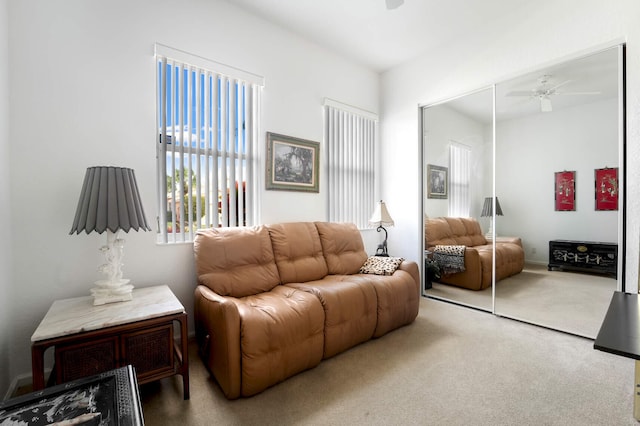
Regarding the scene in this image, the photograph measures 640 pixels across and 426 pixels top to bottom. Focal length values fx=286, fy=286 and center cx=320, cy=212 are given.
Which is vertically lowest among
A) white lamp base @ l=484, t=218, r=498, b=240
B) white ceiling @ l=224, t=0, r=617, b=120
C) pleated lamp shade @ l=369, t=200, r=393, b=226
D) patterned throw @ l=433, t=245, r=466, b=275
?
patterned throw @ l=433, t=245, r=466, b=275

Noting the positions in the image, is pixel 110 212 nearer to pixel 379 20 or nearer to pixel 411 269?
pixel 411 269

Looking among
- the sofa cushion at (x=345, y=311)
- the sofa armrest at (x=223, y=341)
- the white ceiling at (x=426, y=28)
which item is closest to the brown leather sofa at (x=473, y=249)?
the white ceiling at (x=426, y=28)

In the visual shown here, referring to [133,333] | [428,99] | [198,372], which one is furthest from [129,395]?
[428,99]

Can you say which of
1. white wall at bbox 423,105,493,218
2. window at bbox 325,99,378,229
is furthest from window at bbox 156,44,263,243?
white wall at bbox 423,105,493,218

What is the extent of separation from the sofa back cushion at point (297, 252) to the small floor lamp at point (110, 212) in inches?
45.3

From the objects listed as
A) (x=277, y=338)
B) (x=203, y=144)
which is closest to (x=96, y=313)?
(x=277, y=338)

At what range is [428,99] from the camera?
11.9ft

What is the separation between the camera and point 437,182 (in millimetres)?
3639

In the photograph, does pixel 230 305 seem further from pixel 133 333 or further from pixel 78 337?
pixel 78 337

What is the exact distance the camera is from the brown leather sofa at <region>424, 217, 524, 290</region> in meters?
3.03

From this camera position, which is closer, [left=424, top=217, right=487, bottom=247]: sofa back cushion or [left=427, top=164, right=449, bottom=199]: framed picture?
[left=424, top=217, right=487, bottom=247]: sofa back cushion

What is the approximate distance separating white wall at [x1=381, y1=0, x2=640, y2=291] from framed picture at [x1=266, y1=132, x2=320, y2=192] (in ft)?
4.22

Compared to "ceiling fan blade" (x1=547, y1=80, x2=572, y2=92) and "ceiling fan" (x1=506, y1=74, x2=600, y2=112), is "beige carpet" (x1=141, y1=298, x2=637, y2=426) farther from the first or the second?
"ceiling fan blade" (x1=547, y1=80, x2=572, y2=92)

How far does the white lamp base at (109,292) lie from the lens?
5.78ft
